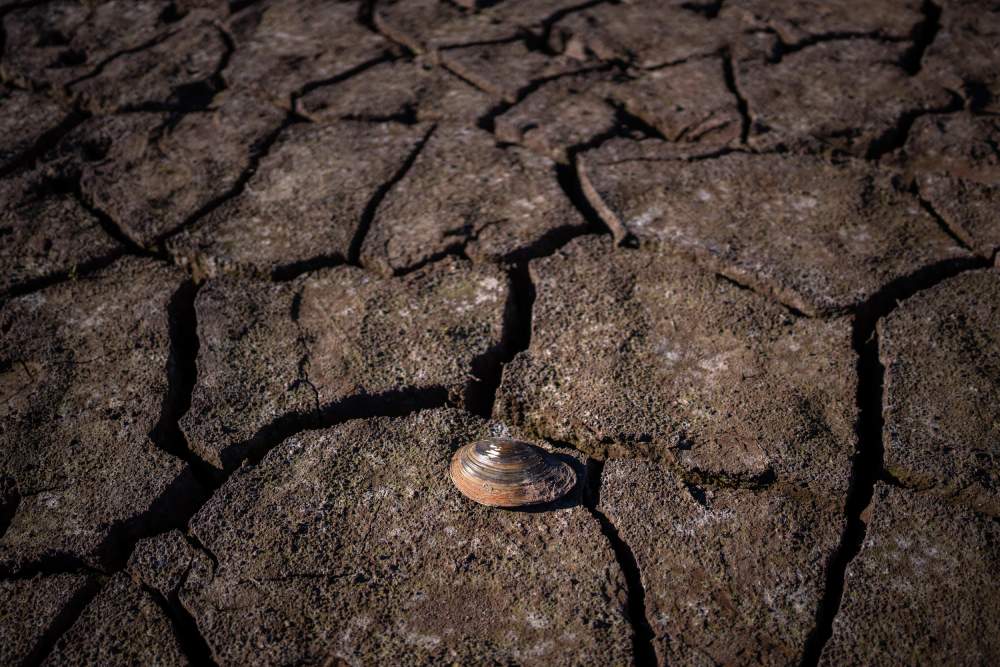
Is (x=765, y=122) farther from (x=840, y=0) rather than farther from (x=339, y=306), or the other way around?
(x=339, y=306)

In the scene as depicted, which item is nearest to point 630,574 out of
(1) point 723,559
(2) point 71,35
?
(1) point 723,559

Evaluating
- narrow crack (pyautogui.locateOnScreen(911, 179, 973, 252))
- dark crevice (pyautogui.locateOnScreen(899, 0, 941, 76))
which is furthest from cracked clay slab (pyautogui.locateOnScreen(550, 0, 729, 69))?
narrow crack (pyautogui.locateOnScreen(911, 179, 973, 252))

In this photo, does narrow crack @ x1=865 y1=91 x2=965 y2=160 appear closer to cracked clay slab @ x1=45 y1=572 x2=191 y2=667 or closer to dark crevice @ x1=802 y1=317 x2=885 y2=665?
dark crevice @ x1=802 y1=317 x2=885 y2=665

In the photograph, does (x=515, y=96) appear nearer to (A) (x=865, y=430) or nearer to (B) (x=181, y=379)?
(B) (x=181, y=379)

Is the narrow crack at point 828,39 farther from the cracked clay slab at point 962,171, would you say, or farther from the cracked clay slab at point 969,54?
the cracked clay slab at point 962,171

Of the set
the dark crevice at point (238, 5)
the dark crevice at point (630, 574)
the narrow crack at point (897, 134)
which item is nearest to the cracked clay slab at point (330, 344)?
the dark crevice at point (630, 574)

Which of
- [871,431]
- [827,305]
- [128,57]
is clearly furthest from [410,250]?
[128,57]

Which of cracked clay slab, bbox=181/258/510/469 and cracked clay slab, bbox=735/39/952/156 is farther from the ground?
cracked clay slab, bbox=735/39/952/156
